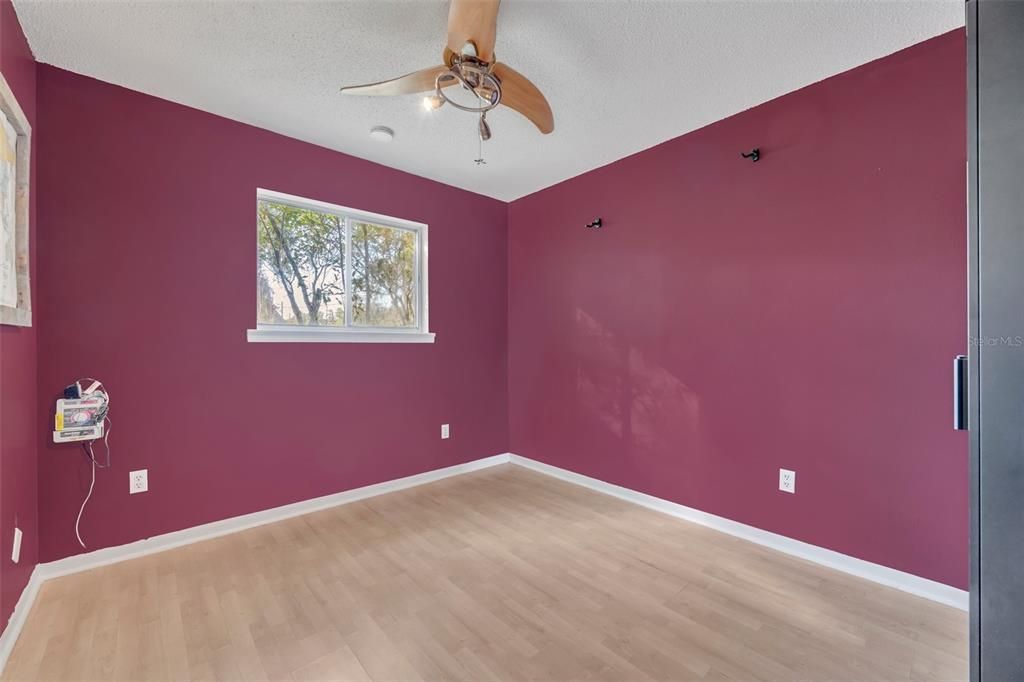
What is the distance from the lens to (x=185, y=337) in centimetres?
238

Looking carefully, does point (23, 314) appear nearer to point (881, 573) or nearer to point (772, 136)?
point (772, 136)

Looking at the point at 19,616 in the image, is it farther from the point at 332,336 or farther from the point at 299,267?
the point at 299,267

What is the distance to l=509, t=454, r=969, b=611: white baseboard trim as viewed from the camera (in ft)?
6.08

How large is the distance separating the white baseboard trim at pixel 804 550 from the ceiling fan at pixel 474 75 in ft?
8.06

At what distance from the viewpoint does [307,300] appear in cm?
290

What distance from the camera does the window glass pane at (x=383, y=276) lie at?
317 centimetres

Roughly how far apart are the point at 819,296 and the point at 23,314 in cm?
355

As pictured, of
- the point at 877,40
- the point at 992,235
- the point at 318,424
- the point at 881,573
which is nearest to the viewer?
the point at 992,235

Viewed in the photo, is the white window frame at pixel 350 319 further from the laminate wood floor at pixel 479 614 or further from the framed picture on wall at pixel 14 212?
the laminate wood floor at pixel 479 614

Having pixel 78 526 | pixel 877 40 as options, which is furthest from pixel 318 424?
pixel 877 40

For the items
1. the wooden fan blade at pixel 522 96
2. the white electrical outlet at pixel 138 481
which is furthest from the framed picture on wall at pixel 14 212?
the wooden fan blade at pixel 522 96

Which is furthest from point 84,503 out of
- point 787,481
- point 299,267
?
point 787,481

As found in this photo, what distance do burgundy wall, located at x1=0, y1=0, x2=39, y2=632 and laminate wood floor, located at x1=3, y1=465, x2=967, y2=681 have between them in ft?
0.75

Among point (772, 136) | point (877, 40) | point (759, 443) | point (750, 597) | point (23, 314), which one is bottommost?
point (750, 597)
